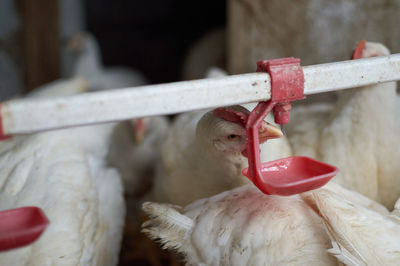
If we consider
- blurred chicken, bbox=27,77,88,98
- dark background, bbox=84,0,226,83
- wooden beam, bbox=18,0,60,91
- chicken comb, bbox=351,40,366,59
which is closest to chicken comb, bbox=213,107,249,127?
chicken comb, bbox=351,40,366,59

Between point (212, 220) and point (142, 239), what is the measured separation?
1.31 metres

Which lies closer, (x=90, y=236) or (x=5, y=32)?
(x=90, y=236)

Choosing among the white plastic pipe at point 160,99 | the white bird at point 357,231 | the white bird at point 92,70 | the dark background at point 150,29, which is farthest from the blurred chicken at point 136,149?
the dark background at point 150,29

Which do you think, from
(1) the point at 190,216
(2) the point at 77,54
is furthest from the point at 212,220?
(2) the point at 77,54

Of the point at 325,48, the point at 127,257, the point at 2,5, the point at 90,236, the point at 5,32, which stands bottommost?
the point at 127,257

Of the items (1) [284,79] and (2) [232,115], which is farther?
(2) [232,115]

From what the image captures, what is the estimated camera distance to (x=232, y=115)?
143 cm

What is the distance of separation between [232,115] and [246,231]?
15.7 inches

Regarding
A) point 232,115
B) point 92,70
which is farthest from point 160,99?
point 92,70

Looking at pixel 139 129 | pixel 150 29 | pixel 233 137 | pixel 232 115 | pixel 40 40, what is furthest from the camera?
pixel 150 29

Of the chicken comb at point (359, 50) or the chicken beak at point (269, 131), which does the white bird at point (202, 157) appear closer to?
the chicken beak at point (269, 131)

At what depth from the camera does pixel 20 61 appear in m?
3.93

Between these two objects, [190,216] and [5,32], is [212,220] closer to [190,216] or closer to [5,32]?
[190,216]

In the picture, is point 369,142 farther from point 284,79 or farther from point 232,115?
point 284,79
